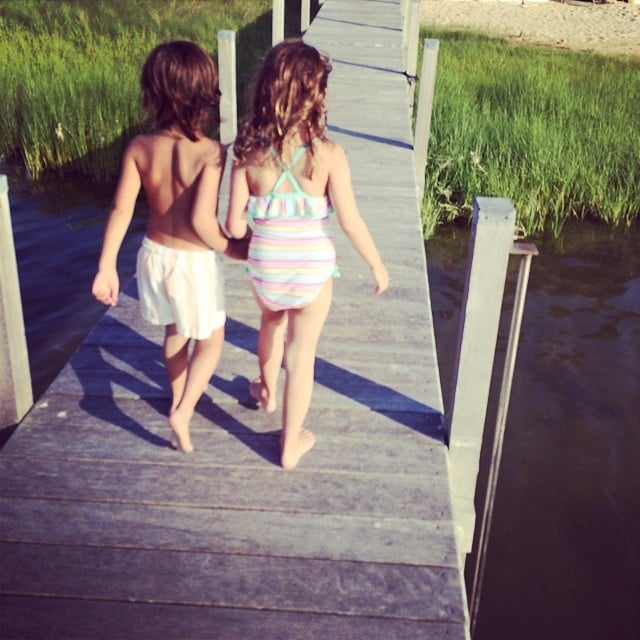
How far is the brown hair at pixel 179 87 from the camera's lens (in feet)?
8.32

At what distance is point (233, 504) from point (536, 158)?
262 inches

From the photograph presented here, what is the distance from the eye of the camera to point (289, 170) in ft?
8.87

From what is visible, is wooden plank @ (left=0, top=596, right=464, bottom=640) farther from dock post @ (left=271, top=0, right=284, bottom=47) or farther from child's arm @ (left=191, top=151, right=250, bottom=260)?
dock post @ (left=271, top=0, right=284, bottom=47)

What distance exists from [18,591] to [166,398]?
3.77ft

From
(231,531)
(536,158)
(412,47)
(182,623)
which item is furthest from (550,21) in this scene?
(182,623)

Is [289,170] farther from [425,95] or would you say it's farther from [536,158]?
[536,158]

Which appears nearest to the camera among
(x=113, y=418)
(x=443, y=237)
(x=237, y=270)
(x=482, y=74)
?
(x=113, y=418)

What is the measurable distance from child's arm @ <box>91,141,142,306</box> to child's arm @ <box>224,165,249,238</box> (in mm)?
302

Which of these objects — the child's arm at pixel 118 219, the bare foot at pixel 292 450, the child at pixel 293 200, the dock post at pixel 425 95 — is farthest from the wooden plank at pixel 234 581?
the dock post at pixel 425 95

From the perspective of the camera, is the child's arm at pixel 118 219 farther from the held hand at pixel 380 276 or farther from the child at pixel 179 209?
the held hand at pixel 380 276

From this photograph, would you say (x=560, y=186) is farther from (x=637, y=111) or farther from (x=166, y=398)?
(x=166, y=398)

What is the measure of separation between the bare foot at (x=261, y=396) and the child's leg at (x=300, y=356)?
37 centimetres

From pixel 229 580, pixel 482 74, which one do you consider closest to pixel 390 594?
pixel 229 580

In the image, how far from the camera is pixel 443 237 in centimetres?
870
